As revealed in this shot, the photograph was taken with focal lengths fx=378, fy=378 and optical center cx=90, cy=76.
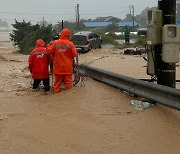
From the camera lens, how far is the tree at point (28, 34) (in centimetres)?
3152

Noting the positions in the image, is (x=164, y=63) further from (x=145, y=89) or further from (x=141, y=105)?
(x=141, y=105)

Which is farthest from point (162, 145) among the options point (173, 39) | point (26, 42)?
point (26, 42)

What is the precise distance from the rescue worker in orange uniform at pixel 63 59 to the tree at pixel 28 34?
20.8 metres

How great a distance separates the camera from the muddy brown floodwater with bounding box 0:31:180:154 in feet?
16.9

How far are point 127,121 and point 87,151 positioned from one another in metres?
1.48

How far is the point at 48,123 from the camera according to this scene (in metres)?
6.28

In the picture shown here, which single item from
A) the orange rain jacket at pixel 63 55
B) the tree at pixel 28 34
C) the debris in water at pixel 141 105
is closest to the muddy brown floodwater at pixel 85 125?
the debris in water at pixel 141 105

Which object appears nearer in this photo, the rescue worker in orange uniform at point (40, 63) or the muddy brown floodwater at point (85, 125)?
the muddy brown floodwater at point (85, 125)

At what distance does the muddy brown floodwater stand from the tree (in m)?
21.9

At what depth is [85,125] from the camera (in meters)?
6.12

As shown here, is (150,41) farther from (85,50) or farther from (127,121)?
(85,50)

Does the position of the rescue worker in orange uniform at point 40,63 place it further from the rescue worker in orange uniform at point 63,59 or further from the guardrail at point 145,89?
the guardrail at point 145,89

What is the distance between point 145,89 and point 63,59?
2558mm

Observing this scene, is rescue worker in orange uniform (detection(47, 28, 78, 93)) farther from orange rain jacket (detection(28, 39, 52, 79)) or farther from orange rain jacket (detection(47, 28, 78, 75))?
orange rain jacket (detection(28, 39, 52, 79))
